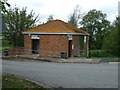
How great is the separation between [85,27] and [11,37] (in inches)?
942

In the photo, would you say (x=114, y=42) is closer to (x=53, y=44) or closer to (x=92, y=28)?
(x=53, y=44)

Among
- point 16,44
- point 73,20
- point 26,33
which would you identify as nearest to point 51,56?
point 26,33

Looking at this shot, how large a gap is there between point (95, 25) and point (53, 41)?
25983 millimetres

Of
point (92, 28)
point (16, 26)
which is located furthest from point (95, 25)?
point (16, 26)

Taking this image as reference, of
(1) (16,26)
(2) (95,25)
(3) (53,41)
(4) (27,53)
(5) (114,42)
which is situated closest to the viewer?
(5) (114,42)

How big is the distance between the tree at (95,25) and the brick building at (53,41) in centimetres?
2131

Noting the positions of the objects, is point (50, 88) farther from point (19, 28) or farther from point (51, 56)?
point (19, 28)

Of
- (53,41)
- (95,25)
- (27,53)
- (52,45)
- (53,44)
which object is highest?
(95,25)

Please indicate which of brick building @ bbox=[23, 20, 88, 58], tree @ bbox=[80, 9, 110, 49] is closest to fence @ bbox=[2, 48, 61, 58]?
brick building @ bbox=[23, 20, 88, 58]

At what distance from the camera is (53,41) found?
22.8m

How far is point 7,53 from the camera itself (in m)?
23.6

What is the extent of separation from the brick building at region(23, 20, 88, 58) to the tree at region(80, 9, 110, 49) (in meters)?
21.3

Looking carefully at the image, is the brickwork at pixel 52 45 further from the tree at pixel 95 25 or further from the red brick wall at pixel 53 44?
the tree at pixel 95 25

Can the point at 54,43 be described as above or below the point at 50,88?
above
